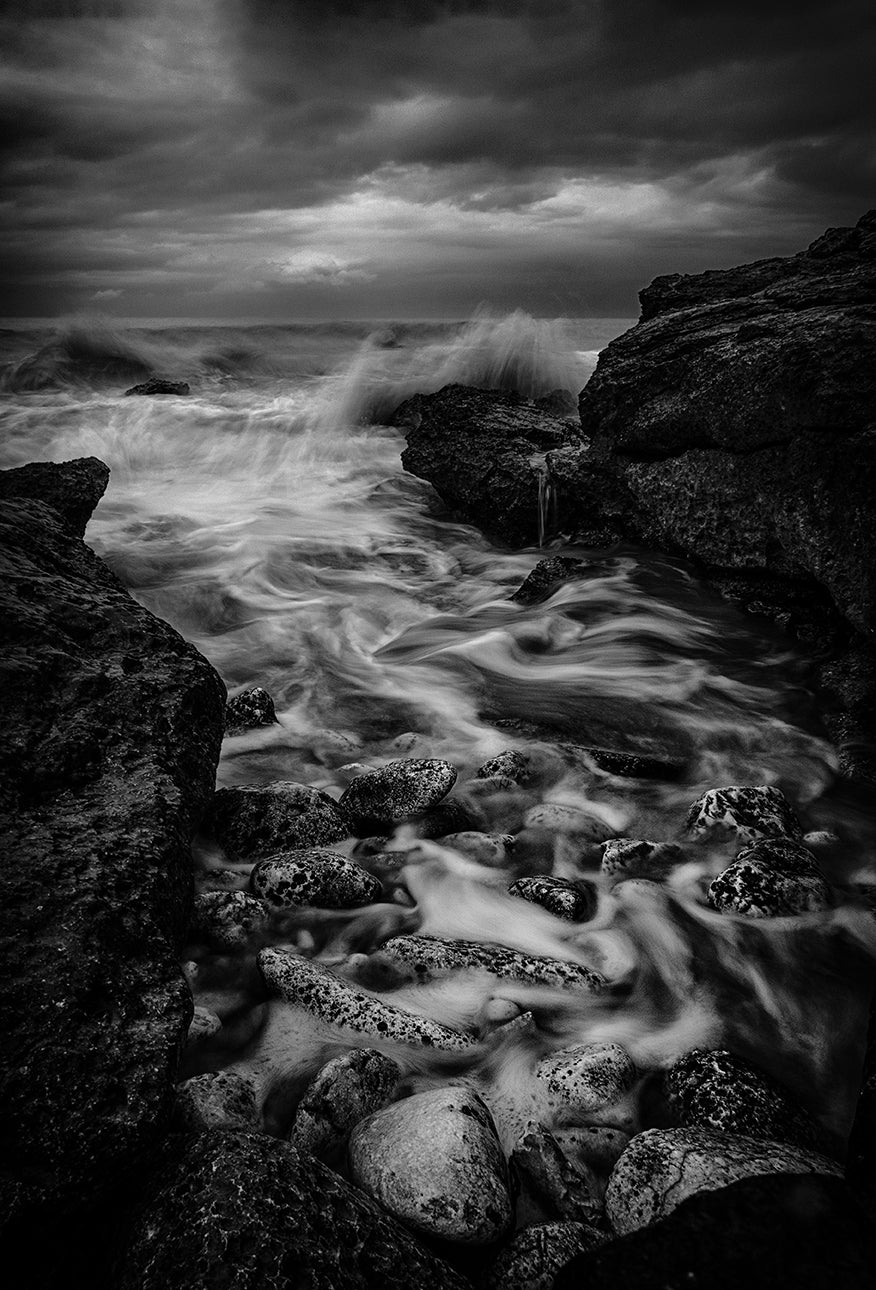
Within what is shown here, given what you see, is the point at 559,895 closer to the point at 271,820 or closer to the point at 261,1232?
the point at 271,820

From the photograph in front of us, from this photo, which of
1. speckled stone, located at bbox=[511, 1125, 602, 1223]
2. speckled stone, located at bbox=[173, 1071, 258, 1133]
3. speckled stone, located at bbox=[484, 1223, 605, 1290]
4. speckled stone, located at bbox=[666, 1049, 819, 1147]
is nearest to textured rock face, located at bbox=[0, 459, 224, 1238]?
speckled stone, located at bbox=[173, 1071, 258, 1133]

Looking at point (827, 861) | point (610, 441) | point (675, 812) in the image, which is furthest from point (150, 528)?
point (827, 861)

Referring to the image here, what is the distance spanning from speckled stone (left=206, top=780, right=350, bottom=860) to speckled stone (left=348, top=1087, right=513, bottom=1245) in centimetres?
183

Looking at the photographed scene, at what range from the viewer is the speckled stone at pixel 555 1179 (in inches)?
90.0

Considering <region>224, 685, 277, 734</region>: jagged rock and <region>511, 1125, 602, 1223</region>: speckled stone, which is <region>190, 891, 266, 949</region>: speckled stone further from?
<region>224, 685, 277, 734</region>: jagged rock

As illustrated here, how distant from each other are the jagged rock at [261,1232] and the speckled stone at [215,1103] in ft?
1.39

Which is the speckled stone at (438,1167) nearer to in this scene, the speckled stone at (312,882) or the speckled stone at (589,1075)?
the speckled stone at (589,1075)

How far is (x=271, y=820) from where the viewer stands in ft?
13.5

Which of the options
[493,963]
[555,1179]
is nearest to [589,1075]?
[555,1179]

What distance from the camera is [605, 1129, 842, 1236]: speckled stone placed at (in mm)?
2107

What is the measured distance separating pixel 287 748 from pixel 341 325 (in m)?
35.8

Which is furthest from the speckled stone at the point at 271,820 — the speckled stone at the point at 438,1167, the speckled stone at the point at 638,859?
the speckled stone at the point at 438,1167

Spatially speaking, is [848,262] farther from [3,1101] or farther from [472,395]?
[3,1101]

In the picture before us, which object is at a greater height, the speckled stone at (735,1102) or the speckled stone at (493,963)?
the speckled stone at (735,1102)
